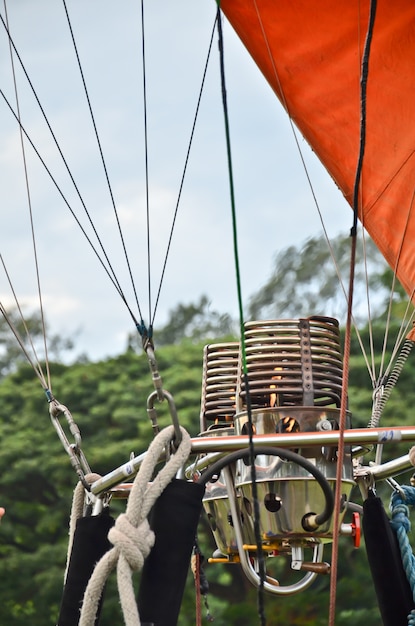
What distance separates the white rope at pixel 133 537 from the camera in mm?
1485

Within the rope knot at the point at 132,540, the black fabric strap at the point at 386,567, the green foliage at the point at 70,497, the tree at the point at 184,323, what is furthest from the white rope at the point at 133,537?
the tree at the point at 184,323

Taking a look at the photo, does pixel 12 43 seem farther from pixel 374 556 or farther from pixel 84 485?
pixel 374 556

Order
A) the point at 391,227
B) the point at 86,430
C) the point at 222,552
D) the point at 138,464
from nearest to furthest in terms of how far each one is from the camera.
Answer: the point at 138,464 < the point at 222,552 < the point at 391,227 < the point at 86,430

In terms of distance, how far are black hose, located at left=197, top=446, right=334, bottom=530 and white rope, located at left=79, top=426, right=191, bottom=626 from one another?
0.06m

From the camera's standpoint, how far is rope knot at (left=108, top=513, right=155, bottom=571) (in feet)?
4.91

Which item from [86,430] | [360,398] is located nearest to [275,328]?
[360,398]

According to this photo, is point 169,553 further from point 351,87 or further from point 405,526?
point 351,87

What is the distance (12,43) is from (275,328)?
975mm

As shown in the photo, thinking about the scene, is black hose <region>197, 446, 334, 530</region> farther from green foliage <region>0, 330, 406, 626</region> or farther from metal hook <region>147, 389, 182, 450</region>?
green foliage <region>0, 330, 406, 626</region>

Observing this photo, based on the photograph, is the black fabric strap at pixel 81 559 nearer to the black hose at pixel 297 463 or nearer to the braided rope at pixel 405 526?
the black hose at pixel 297 463

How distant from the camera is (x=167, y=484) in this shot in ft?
5.15

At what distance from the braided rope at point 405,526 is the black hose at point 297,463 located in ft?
0.38

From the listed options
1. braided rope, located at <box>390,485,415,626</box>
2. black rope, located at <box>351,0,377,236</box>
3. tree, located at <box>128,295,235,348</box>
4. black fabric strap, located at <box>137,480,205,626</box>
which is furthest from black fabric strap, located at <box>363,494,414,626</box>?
tree, located at <box>128,295,235,348</box>

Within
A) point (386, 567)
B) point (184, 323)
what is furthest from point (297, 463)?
point (184, 323)
